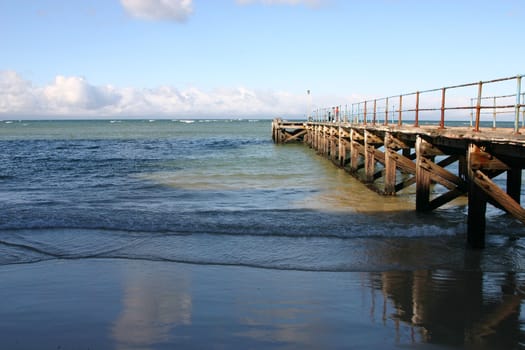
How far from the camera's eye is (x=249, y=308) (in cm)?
607

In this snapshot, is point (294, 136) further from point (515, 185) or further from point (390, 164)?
point (515, 185)

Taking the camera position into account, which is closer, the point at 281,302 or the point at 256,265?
the point at 281,302

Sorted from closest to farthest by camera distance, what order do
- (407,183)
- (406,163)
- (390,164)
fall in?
(406,163) → (390,164) → (407,183)

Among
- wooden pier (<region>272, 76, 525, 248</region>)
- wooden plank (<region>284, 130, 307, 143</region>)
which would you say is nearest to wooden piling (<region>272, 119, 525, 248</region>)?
wooden pier (<region>272, 76, 525, 248</region>)

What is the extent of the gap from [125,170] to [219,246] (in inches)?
625

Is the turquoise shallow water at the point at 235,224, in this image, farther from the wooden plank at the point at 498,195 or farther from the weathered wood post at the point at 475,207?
the wooden plank at the point at 498,195

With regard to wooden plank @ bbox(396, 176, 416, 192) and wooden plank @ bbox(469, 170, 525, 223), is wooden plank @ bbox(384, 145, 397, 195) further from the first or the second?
wooden plank @ bbox(469, 170, 525, 223)

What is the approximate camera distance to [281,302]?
20.7 ft

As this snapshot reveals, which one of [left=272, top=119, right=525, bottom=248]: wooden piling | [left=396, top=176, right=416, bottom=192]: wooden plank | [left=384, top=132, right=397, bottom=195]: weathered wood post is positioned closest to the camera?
[left=272, top=119, right=525, bottom=248]: wooden piling

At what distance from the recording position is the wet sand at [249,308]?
5.18 meters

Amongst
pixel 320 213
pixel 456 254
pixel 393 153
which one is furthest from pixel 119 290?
pixel 393 153

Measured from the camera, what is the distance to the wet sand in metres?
5.18

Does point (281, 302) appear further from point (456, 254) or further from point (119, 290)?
point (456, 254)

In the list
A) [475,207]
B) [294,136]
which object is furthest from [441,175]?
[294,136]
